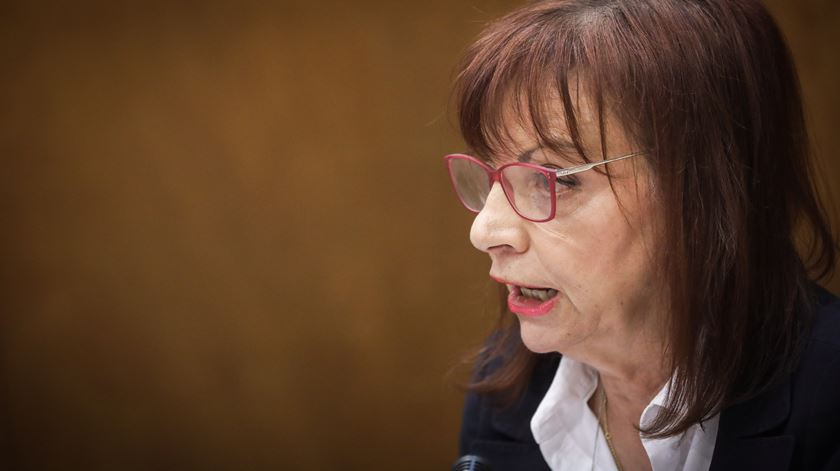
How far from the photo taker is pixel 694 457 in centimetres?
119

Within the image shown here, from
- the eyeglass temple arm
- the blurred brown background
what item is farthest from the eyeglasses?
the blurred brown background

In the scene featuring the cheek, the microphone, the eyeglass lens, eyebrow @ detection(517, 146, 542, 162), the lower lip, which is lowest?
the microphone

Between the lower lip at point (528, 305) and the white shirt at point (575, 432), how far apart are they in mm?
225

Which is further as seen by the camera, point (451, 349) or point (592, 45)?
point (451, 349)

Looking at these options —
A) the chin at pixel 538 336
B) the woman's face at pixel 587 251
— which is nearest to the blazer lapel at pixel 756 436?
the woman's face at pixel 587 251

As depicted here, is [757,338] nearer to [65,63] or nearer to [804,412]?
[804,412]

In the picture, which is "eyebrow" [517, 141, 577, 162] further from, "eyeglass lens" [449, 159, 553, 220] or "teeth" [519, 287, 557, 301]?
"teeth" [519, 287, 557, 301]

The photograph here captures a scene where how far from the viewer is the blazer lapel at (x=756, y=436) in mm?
1110

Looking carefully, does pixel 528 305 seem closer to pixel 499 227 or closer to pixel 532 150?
pixel 499 227

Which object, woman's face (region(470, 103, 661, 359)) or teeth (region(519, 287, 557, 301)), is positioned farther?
teeth (region(519, 287, 557, 301))

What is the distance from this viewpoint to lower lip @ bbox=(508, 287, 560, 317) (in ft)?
3.89

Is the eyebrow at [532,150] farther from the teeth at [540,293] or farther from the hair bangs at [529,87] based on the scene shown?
the teeth at [540,293]

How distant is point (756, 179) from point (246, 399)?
5.58 feet

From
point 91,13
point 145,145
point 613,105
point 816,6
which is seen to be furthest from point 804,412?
point 91,13
